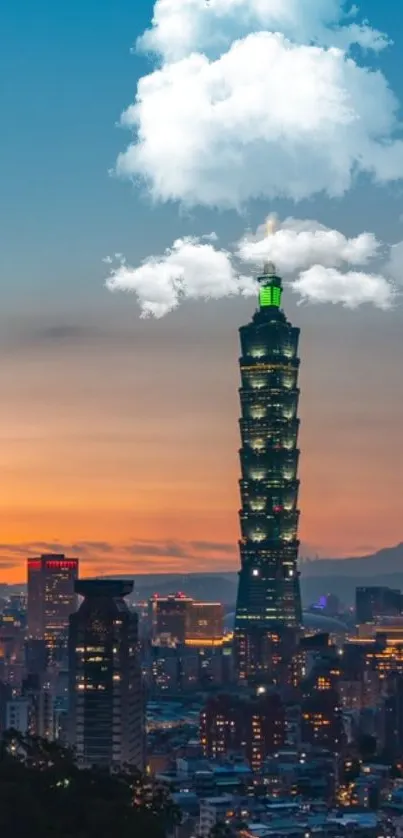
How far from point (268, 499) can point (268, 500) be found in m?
0.08

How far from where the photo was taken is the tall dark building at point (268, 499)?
131125 millimetres

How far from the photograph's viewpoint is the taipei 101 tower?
13112 cm

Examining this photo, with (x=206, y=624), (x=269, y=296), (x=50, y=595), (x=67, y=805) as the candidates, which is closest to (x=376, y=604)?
(x=206, y=624)

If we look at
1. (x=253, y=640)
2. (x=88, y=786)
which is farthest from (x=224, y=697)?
(x=88, y=786)

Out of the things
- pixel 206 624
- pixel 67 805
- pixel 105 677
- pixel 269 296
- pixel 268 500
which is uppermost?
pixel 269 296

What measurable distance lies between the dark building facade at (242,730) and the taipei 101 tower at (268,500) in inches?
1579

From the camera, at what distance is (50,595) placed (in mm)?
165500

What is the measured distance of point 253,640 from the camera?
13100 cm

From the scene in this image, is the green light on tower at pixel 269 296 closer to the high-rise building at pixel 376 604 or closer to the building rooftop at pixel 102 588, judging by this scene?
the high-rise building at pixel 376 604

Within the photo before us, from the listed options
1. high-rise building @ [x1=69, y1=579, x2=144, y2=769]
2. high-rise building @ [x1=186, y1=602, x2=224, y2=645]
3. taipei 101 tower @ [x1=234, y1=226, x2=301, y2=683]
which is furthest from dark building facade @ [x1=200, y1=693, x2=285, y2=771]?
high-rise building @ [x1=186, y1=602, x2=224, y2=645]

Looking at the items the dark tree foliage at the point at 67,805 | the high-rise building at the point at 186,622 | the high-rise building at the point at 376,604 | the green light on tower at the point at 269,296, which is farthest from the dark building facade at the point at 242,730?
the high-rise building at the point at 376,604

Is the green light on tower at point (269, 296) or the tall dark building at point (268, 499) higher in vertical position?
the green light on tower at point (269, 296)

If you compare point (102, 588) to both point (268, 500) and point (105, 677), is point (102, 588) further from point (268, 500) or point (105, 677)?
point (268, 500)

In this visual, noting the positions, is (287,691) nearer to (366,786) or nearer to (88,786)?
(366,786)
